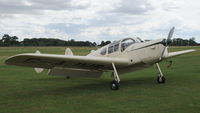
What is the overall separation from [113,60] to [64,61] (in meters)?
1.91

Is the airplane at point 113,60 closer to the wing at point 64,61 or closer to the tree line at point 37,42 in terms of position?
the wing at point 64,61

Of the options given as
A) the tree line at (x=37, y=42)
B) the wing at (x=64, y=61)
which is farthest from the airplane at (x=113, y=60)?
the tree line at (x=37, y=42)

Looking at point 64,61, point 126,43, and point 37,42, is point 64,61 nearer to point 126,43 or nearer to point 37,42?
point 126,43

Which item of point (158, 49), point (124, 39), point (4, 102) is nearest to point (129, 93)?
point (158, 49)

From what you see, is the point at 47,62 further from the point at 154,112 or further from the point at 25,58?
the point at 154,112

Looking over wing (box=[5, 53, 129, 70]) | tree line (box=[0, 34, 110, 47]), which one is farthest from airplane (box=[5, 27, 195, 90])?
tree line (box=[0, 34, 110, 47])

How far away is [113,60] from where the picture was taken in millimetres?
10688

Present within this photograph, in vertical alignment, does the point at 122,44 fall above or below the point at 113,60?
above

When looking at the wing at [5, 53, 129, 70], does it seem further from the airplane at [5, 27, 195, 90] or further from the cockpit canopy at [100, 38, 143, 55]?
the cockpit canopy at [100, 38, 143, 55]

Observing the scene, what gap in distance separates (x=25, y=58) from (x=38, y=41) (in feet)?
396

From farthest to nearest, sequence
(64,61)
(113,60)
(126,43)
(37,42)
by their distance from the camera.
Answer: (37,42) → (126,43) → (113,60) → (64,61)

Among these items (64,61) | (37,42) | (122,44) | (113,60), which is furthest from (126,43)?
(37,42)

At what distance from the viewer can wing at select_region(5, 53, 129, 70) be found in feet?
29.9

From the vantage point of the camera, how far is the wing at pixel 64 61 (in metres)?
9.10
